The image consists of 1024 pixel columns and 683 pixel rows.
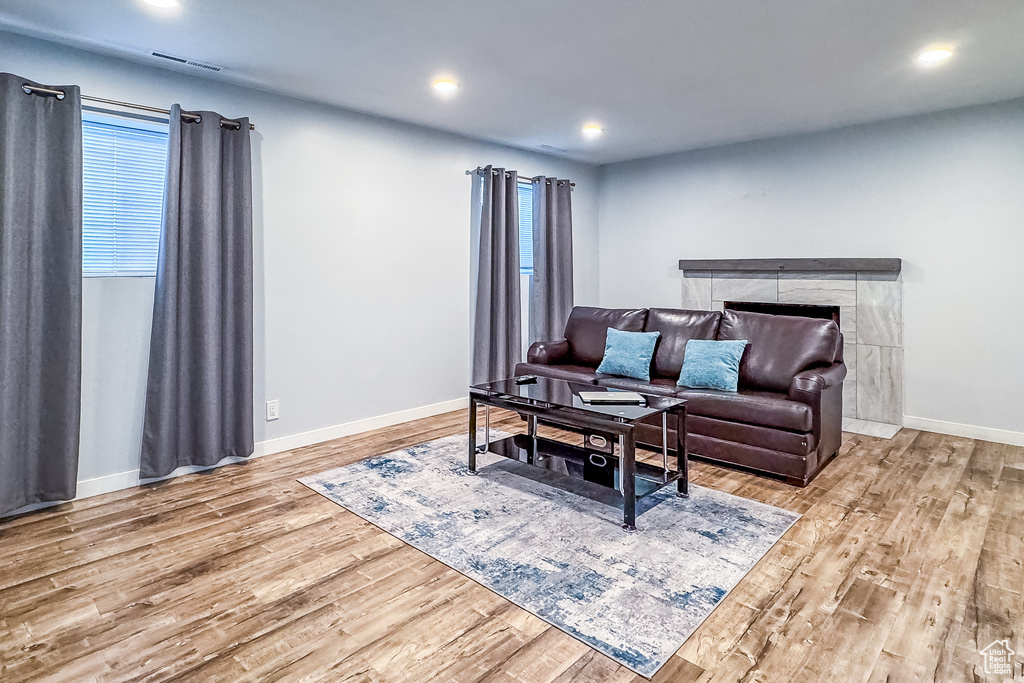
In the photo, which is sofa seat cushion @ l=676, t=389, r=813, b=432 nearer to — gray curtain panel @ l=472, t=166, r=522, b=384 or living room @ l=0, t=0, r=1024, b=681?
living room @ l=0, t=0, r=1024, b=681

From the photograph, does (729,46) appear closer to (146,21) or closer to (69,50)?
(146,21)

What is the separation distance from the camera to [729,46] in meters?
2.96

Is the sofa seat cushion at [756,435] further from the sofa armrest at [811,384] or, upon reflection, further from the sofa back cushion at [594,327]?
the sofa back cushion at [594,327]

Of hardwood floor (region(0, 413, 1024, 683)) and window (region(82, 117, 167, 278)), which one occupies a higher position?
window (region(82, 117, 167, 278))

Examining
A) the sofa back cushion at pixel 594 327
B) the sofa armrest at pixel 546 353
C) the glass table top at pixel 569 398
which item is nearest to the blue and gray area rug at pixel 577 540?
the glass table top at pixel 569 398

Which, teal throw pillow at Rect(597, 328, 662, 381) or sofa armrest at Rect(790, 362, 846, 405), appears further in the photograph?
teal throw pillow at Rect(597, 328, 662, 381)

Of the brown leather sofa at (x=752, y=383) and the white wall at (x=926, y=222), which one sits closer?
the brown leather sofa at (x=752, y=383)

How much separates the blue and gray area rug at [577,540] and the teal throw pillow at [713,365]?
35.1 inches

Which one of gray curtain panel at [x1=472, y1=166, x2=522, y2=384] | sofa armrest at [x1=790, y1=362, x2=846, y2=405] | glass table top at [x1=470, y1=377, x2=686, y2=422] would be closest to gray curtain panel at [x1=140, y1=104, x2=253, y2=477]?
glass table top at [x1=470, y1=377, x2=686, y2=422]

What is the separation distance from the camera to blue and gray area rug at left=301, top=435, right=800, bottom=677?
1969 mm

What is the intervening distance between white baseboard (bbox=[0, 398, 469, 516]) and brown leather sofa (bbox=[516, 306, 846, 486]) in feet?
2.75

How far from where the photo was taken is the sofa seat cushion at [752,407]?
3.22 m

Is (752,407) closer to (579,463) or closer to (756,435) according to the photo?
(756,435)

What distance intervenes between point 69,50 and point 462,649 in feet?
11.8
